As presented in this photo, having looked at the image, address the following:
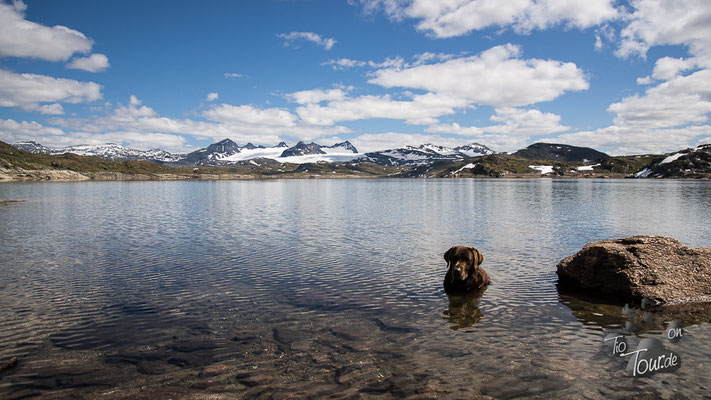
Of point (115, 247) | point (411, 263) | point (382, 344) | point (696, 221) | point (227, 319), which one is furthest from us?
point (696, 221)

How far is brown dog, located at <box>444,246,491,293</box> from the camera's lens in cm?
1602

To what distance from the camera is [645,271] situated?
14695 millimetres

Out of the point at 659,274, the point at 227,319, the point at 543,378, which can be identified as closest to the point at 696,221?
the point at 659,274

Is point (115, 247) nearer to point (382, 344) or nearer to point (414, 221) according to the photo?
point (382, 344)

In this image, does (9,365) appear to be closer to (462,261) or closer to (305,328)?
(305,328)

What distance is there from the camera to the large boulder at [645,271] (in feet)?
46.2

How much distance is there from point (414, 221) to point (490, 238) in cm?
1295

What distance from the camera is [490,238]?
31.1 m

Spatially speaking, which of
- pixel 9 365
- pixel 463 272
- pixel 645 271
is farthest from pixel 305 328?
pixel 645 271

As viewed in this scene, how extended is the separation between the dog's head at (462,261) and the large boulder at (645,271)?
14.2 feet

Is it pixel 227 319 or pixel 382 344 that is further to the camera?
pixel 227 319

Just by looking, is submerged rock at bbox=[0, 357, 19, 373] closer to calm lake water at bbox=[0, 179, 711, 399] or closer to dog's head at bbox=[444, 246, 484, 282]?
calm lake water at bbox=[0, 179, 711, 399]

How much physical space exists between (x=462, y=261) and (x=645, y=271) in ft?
22.1

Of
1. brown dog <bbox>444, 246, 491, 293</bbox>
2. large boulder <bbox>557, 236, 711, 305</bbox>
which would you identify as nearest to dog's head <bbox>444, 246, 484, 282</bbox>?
brown dog <bbox>444, 246, 491, 293</bbox>
